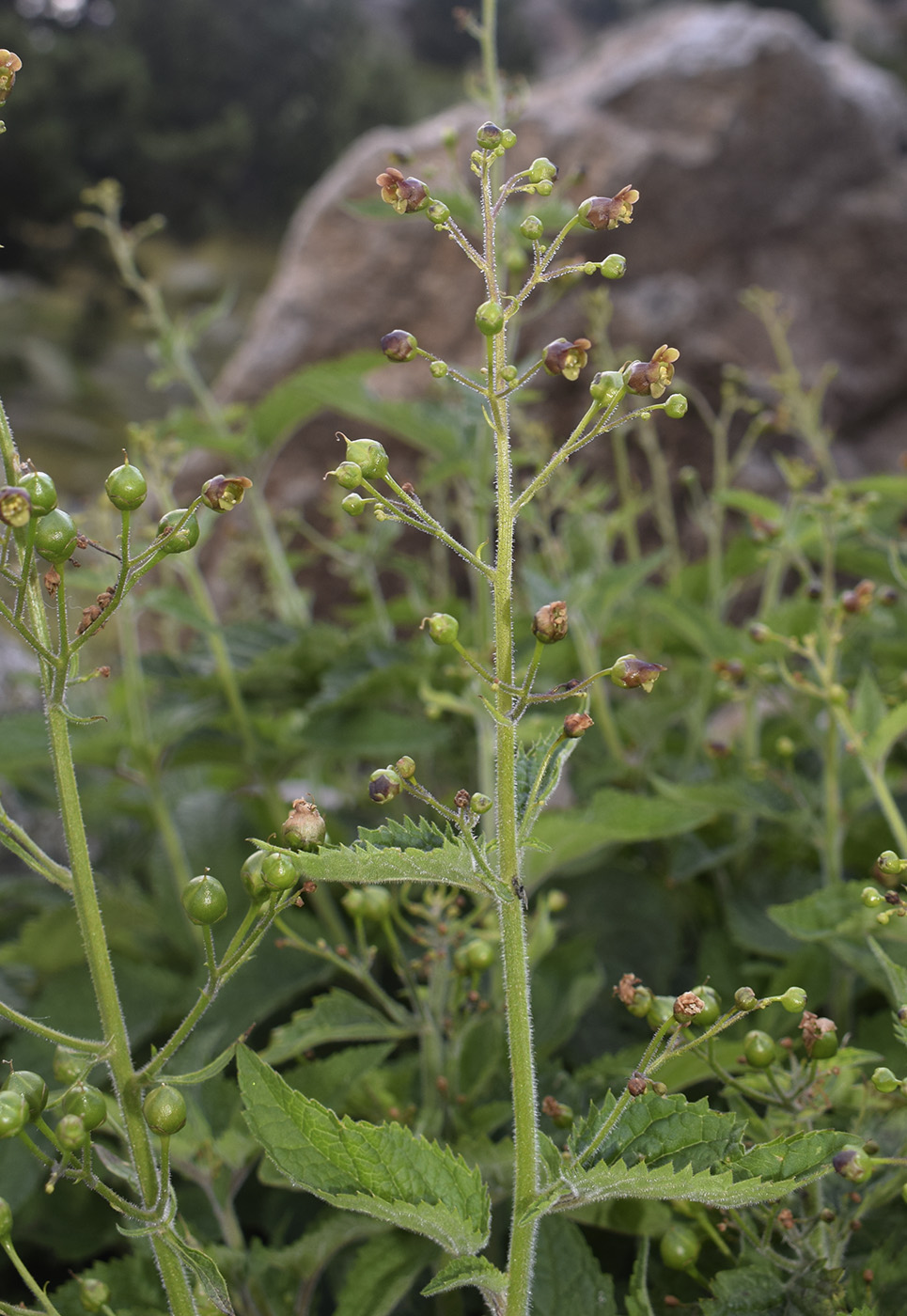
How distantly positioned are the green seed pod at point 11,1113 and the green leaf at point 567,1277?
1.65ft

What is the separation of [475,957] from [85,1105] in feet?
1.40

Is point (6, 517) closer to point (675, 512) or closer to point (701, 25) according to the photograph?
point (675, 512)

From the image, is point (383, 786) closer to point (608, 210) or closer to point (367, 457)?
point (367, 457)

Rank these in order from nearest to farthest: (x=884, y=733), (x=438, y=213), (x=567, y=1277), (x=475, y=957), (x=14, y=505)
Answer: (x=14, y=505), (x=438, y=213), (x=567, y=1277), (x=475, y=957), (x=884, y=733)

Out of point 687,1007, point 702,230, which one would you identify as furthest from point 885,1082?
point 702,230

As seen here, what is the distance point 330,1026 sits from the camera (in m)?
1.02

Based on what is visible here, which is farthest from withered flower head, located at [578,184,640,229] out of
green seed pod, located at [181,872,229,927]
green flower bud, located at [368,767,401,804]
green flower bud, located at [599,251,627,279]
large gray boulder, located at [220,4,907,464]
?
large gray boulder, located at [220,4,907,464]

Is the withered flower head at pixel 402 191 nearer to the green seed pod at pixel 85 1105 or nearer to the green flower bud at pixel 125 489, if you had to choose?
the green flower bud at pixel 125 489

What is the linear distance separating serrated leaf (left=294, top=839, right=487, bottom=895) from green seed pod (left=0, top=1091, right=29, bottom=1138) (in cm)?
23

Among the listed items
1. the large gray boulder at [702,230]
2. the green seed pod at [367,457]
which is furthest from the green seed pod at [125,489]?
the large gray boulder at [702,230]

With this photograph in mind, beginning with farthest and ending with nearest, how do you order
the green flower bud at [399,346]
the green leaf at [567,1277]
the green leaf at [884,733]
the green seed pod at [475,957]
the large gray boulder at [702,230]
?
the large gray boulder at [702,230], the green leaf at [884,733], the green seed pod at [475,957], the green leaf at [567,1277], the green flower bud at [399,346]

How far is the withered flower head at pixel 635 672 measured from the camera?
2.17ft

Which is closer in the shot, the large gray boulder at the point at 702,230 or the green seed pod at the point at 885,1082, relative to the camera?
the green seed pod at the point at 885,1082

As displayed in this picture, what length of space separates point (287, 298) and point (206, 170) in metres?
17.6
